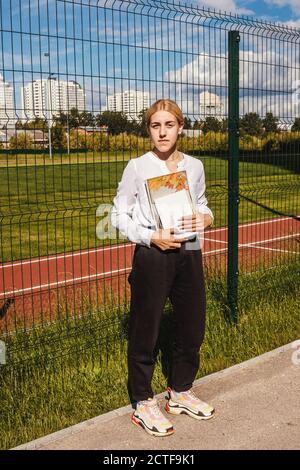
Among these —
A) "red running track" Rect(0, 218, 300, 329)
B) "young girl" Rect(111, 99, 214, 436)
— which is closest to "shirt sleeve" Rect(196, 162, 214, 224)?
"young girl" Rect(111, 99, 214, 436)

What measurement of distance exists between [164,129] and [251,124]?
8.70ft

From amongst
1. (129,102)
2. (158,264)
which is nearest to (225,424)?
(158,264)

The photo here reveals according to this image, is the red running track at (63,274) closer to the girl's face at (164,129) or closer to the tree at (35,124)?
the tree at (35,124)

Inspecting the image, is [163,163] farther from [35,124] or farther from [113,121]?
[113,121]

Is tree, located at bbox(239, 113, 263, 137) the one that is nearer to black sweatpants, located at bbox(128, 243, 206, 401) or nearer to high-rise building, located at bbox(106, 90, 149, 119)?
high-rise building, located at bbox(106, 90, 149, 119)

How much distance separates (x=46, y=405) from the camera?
13.8 feet

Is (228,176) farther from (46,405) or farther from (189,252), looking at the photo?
(46,405)

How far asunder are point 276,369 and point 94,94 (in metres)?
2.55

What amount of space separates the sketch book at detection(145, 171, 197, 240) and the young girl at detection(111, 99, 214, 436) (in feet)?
0.12

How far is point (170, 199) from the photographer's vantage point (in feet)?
11.4

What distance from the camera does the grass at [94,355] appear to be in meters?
4.14

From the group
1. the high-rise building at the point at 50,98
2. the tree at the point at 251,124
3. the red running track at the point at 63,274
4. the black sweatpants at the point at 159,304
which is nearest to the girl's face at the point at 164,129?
the black sweatpants at the point at 159,304

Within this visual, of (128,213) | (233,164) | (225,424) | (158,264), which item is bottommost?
(225,424)
